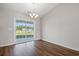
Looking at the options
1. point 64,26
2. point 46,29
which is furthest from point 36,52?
point 46,29

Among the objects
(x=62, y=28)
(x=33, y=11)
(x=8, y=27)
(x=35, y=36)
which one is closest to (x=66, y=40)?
(x=62, y=28)

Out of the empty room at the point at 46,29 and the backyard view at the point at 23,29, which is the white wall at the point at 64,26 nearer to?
the empty room at the point at 46,29

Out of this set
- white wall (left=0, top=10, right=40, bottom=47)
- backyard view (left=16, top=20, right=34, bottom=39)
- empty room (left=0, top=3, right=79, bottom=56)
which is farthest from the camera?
backyard view (left=16, top=20, right=34, bottom=39)

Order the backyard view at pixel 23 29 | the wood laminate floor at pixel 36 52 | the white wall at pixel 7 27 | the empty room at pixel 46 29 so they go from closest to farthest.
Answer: the wood laminate floor at pixel 36 52, the empty room at pixel 46 29, the white wall at pixel 7 27, the backyard view at pixel 23 29

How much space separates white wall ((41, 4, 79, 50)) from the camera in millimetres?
3072

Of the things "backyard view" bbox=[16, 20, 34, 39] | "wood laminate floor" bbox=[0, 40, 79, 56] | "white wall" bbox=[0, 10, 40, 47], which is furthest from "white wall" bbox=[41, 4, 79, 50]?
"white wall" bbox=[0, 10, 40, 47]

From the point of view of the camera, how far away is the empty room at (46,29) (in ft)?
9.92

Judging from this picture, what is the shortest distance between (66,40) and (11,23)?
9.80ft

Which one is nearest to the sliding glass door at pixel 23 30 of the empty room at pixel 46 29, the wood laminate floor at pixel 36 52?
the empty room at pixel 46 29

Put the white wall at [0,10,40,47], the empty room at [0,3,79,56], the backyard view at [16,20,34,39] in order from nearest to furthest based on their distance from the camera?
the empty room at [0,3,79,56], the white wall at [0,10,40,47], the backyard view at [16,20,34,39]

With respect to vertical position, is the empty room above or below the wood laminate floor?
above

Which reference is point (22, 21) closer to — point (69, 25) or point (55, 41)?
point (55, 41)

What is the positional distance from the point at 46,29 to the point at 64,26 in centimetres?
173

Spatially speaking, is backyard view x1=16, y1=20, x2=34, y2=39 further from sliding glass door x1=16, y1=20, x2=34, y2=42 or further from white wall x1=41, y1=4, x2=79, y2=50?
white wall x1=41, y1=4, x2=79, y2=50
